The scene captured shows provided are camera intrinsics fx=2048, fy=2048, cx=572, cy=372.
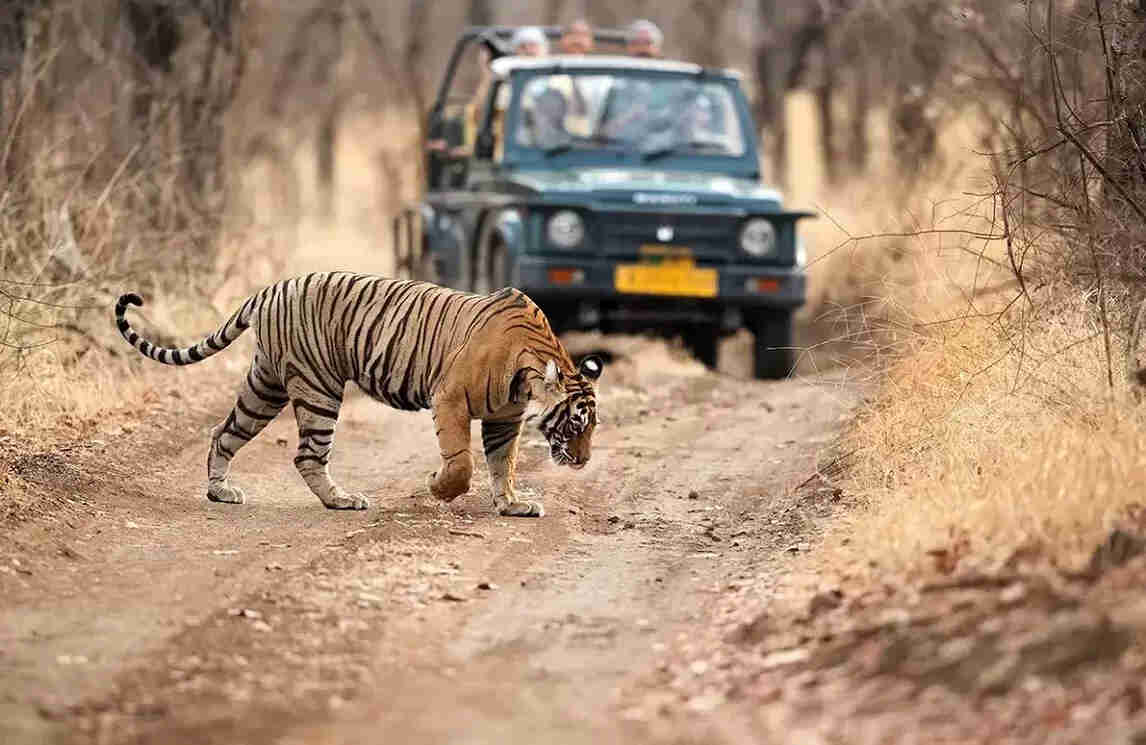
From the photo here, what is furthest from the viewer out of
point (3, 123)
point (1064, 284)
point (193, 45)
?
point (193, 45)

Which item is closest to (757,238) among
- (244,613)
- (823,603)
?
(823,603)

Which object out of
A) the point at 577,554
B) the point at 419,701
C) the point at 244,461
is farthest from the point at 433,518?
the point at 419,701

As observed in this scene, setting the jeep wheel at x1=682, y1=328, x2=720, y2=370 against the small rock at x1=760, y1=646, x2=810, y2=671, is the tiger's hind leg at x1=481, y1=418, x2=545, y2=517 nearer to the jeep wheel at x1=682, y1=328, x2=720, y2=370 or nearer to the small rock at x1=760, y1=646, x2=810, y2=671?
the small rock at x1=760, y1=646, x2=810, y2=671

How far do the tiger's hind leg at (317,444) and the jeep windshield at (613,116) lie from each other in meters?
5.71

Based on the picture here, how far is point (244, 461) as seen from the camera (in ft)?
31.6

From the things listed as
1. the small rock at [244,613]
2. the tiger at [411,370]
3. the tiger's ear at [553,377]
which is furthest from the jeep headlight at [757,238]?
the small rock at [244,613]

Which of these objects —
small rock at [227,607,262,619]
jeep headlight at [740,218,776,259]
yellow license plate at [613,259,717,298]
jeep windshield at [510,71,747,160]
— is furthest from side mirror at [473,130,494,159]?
small rock at [227,607,262,619]

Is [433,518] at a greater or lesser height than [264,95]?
lesser

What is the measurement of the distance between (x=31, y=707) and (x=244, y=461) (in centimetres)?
439

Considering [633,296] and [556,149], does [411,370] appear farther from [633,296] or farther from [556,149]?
[556,149]

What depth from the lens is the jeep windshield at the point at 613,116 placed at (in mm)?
13805

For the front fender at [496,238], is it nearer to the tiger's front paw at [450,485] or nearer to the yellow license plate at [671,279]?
the yellow license plate at [671,279]

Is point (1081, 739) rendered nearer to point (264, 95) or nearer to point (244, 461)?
point (244, 461)

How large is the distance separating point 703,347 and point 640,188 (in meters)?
1.78
